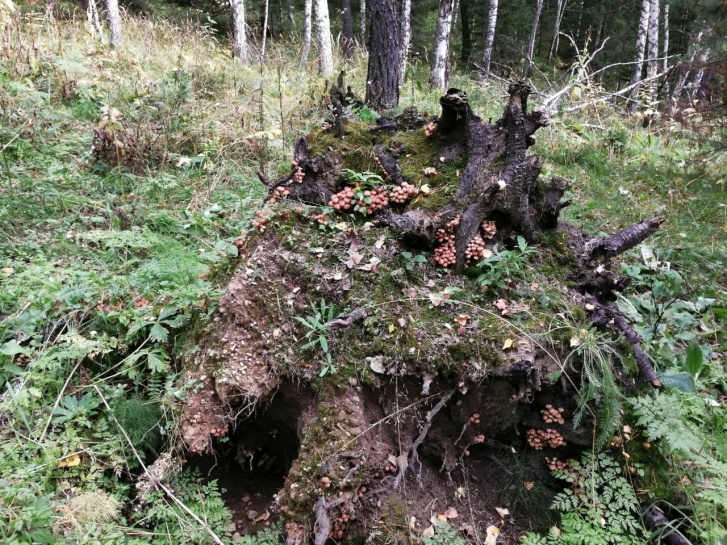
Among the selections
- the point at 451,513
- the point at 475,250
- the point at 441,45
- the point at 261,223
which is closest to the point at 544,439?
the point at 451,513

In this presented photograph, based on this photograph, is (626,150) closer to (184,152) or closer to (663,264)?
(663,264)

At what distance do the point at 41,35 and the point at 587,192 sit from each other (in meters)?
8.75

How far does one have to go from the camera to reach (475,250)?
9.76 ft

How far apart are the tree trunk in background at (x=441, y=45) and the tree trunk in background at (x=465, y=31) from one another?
12015mm

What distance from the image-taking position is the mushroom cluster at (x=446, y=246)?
298cm

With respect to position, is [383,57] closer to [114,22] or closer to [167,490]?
[114,22]

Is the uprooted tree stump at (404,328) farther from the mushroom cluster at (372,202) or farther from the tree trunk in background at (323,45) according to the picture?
the tree trunk in background at (323,45)

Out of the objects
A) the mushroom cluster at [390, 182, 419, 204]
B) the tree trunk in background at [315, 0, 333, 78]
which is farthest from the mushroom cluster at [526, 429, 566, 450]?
the tree trunk in background at [315, 0, 333, 78]

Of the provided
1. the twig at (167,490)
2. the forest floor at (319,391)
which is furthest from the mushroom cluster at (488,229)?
the twig at (167,490)

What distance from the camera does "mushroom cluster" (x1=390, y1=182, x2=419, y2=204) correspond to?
3207 millimetres

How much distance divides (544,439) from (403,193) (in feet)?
6.13

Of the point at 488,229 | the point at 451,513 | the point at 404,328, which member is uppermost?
the point at 488,229

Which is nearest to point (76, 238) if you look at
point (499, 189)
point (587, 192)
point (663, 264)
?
point (499, 189)

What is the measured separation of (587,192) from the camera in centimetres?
602
